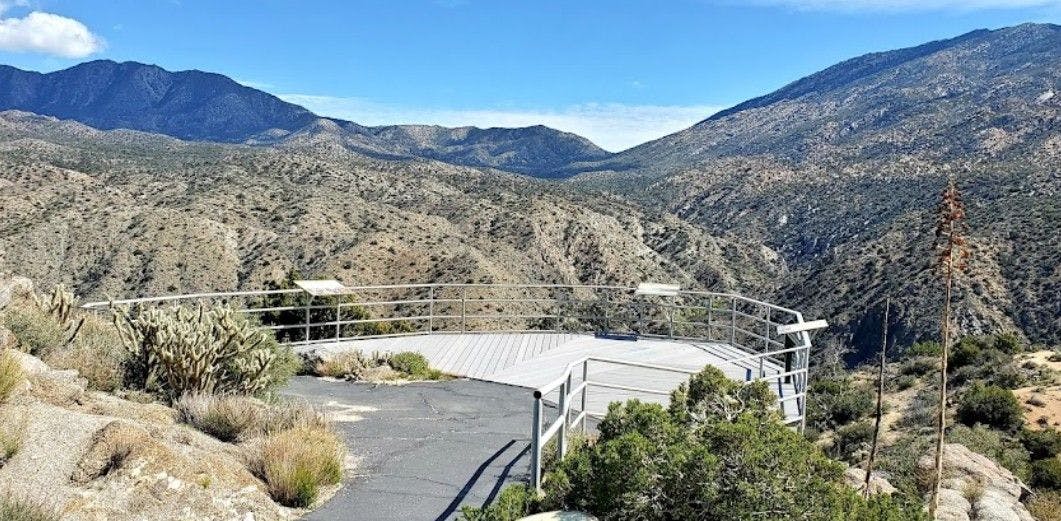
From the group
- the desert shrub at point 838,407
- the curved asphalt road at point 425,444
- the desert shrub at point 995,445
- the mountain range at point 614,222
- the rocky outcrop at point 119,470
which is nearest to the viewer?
the rocky outcrop at point 119,470

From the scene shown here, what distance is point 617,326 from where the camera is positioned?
2034 inches

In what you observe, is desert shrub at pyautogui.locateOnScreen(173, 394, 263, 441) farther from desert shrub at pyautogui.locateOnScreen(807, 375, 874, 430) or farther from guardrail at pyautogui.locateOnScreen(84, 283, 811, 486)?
desert shrub at pyautogui.locateOnScreen(807, 375, 874, 430)

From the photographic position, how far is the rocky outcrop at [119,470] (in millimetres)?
4688

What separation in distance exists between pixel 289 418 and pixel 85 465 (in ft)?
6.79

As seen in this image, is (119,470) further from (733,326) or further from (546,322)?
(546,322)

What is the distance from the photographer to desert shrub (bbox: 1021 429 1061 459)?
19.6 metres

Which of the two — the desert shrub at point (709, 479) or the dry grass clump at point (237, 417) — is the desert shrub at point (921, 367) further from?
the dry grass clump at point (237, 417)

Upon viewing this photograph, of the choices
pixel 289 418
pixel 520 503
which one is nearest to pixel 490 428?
pixel 289 418

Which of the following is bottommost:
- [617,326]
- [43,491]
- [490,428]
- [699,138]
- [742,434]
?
[617,326]

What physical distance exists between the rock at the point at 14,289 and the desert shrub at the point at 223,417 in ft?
9.63

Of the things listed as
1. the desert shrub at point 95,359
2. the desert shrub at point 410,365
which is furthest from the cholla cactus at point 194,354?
the desert shrub at point 410,365

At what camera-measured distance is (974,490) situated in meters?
9.57

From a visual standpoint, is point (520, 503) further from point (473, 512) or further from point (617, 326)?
point (617, 326)

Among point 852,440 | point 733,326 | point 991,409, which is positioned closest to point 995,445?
point 991,409
